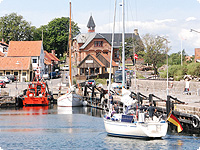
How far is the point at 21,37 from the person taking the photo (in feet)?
428

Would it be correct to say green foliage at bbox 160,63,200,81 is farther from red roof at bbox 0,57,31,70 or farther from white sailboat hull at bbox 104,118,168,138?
red roof at bbox 0,57,31,70

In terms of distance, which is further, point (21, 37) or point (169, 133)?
point (21, 37)

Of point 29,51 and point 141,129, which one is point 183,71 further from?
point 29,51

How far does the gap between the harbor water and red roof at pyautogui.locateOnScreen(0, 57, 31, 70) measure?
138 ft

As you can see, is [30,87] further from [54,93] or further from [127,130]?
[127,130]

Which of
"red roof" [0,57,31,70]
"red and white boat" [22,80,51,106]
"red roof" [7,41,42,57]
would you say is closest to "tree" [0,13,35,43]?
"red roof" [7,41,42,57]

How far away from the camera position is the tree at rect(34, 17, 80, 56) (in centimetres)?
13262

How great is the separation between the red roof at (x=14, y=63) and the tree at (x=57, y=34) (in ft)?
133

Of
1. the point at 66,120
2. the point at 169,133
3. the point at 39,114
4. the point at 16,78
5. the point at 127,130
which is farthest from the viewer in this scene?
the point at 16,78

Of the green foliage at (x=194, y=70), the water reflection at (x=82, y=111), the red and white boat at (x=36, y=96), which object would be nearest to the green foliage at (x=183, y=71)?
the green foliage at (x=194, y=70)

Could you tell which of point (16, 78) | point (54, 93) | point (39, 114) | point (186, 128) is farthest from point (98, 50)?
point (186, 128)

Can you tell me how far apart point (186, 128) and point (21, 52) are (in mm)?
71429

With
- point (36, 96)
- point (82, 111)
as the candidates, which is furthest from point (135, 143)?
point (36, 96)

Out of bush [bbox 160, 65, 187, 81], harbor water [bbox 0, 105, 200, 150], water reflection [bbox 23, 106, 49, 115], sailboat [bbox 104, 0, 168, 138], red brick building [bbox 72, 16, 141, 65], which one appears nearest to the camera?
harbor water [bbox 0, 105, 200, 150]
